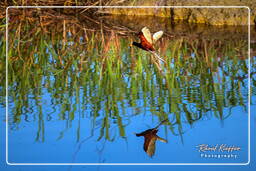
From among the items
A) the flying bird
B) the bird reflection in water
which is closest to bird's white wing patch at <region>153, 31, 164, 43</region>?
the flying bird

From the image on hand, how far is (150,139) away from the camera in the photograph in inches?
69.2

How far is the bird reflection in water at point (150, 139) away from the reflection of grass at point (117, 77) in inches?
3.0

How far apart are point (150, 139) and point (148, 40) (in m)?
1.10

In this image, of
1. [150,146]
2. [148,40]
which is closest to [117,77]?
[148,40]

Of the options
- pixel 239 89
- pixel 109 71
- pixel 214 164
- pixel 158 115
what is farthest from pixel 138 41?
pixel 214 164

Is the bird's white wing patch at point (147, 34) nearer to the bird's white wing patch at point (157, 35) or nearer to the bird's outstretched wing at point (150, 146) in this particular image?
the bird's white wing patch at point (157, 35)

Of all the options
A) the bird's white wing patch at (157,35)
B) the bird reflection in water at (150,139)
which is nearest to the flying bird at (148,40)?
the bird's white wing patch at (157,35)

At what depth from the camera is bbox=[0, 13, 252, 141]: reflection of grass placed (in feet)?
6.45

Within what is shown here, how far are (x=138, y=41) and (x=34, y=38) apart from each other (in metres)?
0.62

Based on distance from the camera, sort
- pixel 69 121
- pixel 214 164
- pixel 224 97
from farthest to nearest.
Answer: pixel 224 97, pixel 69 121, pixel 214 164

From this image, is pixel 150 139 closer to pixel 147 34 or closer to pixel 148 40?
pixel 148 40

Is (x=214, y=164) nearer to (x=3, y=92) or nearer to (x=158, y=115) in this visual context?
(x=158, y=115)

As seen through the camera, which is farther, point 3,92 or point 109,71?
point 109,71

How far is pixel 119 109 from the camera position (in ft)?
6.38
